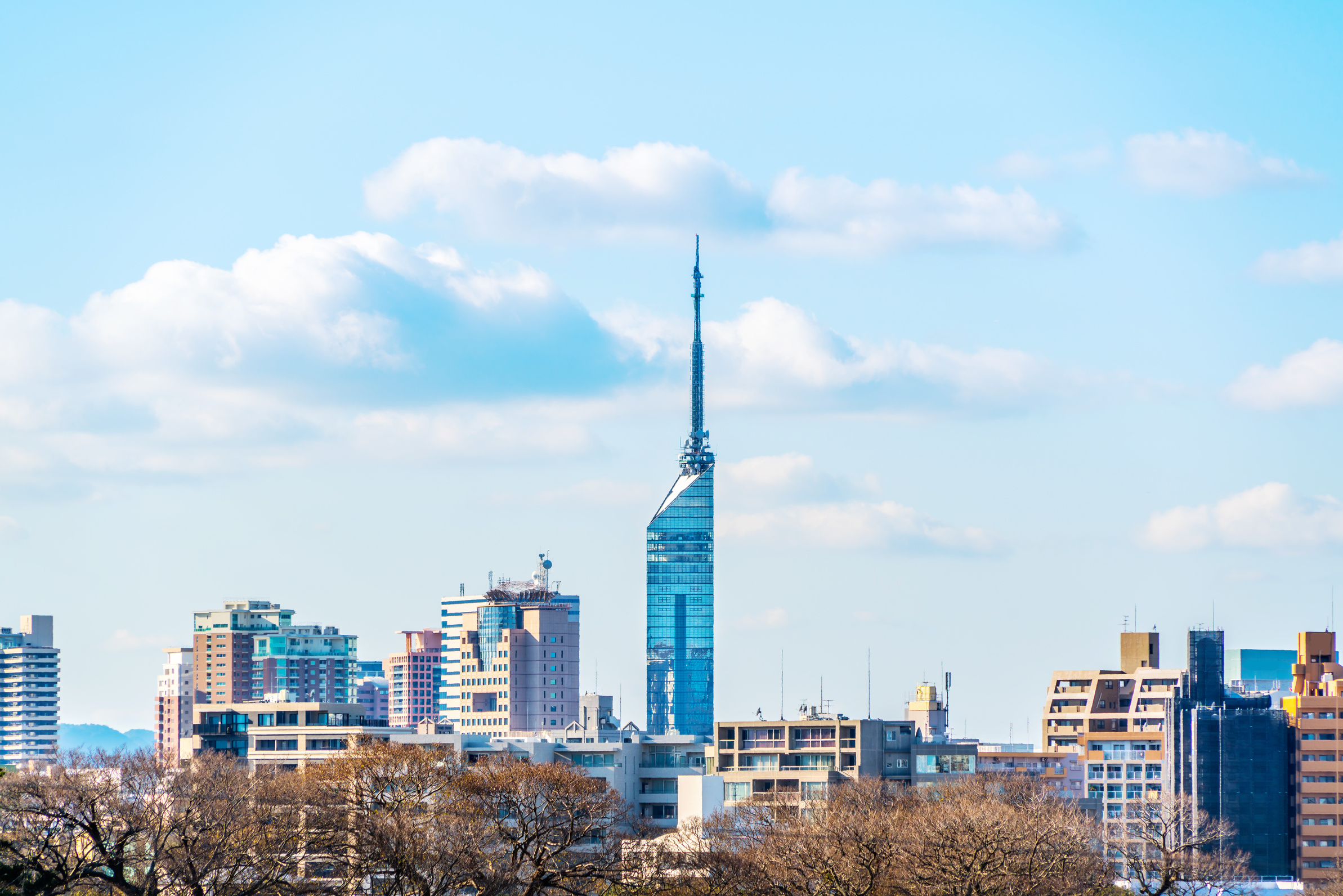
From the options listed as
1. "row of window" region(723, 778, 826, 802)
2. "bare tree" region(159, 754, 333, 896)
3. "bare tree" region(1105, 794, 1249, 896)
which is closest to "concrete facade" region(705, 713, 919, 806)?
"row of window" region(723, 778, 826, 802)

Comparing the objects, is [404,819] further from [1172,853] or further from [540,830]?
[1172,853]

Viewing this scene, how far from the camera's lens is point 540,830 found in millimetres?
95812

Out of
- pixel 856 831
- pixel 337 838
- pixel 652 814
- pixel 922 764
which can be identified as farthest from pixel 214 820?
pixel 922 764

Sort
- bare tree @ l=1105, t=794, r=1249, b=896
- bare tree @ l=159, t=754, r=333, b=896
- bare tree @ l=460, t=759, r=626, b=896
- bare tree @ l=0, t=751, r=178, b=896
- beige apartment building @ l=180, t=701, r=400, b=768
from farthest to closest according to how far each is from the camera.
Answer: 1. beige apartment building @ l=180, t=701, r=400, b=768
2. bare tree @ l=1105, t=794, r=1249, b=896
3. bare tree @ l=460, t=759, r=626, b=896
4. bare tree @ l=159, t=754, r=333, b=896
5. bare tree @ l=0, t=751, r=178, b=896

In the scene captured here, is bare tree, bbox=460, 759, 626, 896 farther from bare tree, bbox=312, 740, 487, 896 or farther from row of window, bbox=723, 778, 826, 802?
row of window, bbox=723, 778, 826, 802

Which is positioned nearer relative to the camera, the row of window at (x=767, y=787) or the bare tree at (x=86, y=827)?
the bare tree at (x=86, y=827)

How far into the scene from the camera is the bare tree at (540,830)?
291 feet

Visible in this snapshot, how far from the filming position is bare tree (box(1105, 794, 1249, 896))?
106 m

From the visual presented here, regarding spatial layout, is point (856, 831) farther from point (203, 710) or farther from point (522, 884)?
point (203, 710)

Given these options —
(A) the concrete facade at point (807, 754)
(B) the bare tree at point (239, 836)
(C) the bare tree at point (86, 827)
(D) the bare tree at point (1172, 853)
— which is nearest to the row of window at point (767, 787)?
(A) the concrete facade at point (807, 754)

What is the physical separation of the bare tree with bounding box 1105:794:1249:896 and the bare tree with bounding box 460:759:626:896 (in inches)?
1081

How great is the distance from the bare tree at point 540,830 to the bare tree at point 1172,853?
1081 inches

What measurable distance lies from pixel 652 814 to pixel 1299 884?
73967 millimetres

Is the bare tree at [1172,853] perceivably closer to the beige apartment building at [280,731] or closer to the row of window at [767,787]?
the row of window at [767,787]
